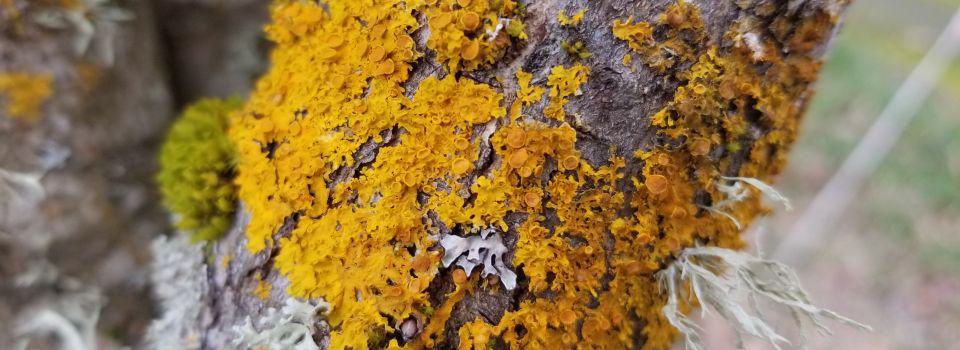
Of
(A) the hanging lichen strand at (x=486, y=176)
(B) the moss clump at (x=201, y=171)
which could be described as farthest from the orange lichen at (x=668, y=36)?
(B) the moss clump at (x=201, y=171)

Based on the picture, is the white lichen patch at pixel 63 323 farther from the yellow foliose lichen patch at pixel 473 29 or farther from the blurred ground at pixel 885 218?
the blurred ground at pixel 885 218

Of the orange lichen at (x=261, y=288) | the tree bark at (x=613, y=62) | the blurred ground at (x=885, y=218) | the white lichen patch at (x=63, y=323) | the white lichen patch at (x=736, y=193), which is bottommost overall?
the blurred ground at (x=885, y=218)

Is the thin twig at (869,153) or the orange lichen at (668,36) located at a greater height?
the orange lichen at (668,36)

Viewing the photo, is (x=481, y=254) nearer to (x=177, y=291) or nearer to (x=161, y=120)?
(x=177, y=291)

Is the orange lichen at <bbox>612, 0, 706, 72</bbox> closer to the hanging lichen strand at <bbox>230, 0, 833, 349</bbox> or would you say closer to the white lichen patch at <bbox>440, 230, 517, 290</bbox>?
the hanging lichen strand at <bbox>230, 0, 833, 349</bbox>

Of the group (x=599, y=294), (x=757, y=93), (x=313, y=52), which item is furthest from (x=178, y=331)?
(x=757, y=93)

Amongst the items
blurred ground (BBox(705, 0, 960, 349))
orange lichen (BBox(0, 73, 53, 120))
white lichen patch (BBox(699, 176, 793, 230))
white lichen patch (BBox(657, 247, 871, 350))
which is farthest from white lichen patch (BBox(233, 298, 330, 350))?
blurred ground (BBox(705, 0, 960, 349))
